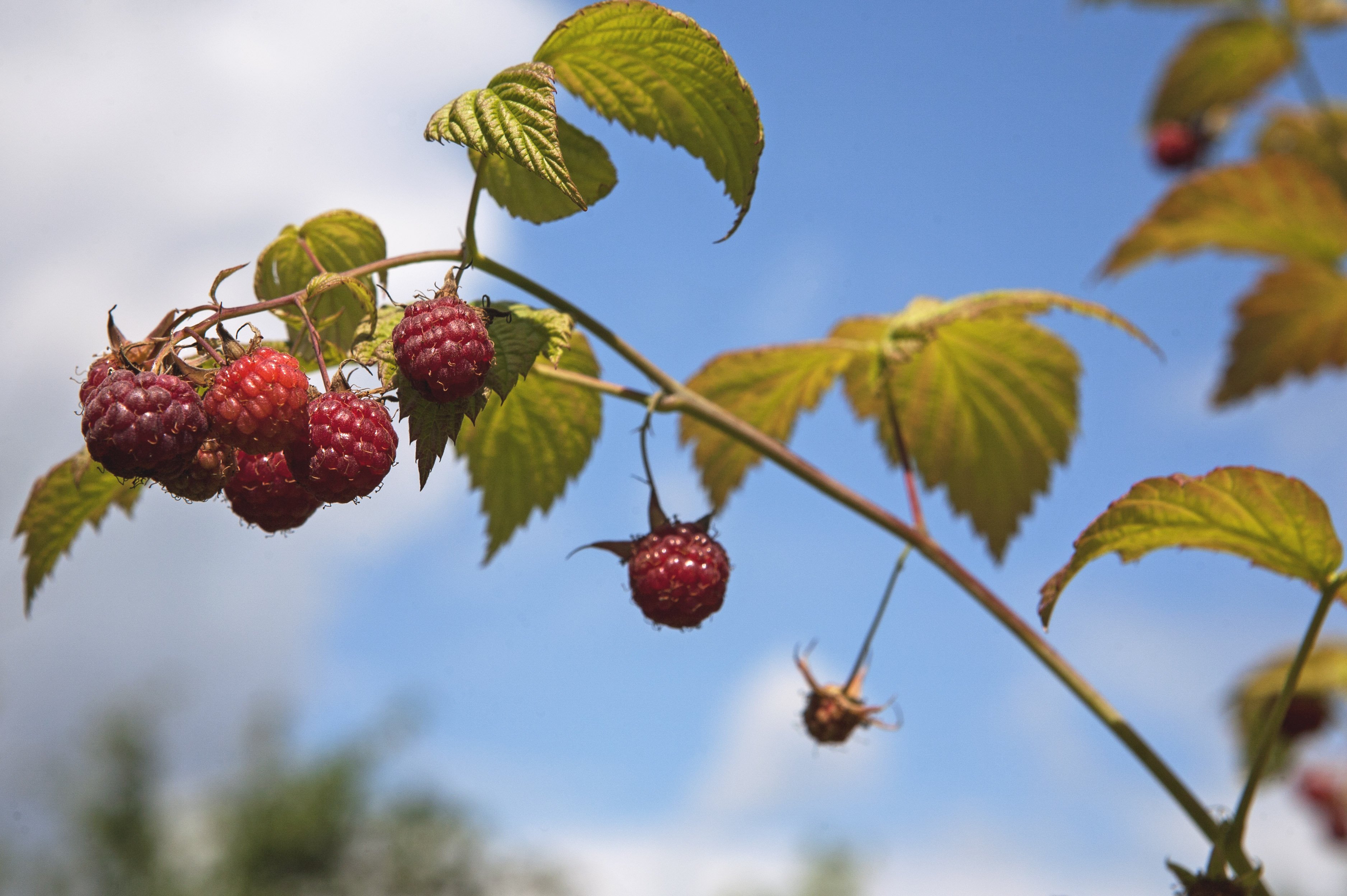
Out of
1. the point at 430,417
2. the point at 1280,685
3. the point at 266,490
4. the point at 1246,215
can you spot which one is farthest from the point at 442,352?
the point at 1280,685

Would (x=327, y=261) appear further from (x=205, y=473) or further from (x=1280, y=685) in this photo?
(x=1280, y=685)

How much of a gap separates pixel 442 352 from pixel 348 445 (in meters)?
0.12

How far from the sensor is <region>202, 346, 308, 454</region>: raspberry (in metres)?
0.96

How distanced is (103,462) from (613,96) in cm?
63

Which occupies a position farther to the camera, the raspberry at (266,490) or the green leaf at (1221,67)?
the green leaf at (1221,67)

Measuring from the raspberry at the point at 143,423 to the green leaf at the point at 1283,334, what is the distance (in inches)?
95.6

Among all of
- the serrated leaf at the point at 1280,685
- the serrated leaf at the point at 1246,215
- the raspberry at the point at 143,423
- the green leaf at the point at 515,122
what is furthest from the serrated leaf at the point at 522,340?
the serrated leaf at the point at 1280,685

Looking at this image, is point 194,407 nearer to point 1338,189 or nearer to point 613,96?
point 613,96

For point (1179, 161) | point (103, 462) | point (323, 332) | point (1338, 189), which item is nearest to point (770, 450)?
point (323, 332)

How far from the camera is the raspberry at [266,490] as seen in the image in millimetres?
1089

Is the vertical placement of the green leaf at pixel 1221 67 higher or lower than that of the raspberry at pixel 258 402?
higher

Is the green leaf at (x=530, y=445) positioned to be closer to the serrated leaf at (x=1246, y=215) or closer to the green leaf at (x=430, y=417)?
the green leaf at (x=430, y=417)

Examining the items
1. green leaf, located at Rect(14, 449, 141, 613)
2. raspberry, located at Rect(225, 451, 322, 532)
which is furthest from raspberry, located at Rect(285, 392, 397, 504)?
green leaf, located at Rect(14, 449, 141, 613)

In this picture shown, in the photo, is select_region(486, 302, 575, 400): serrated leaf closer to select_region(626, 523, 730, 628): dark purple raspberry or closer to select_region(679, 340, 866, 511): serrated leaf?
select_region(626, 523, 730, 628): dark purple raspberry
